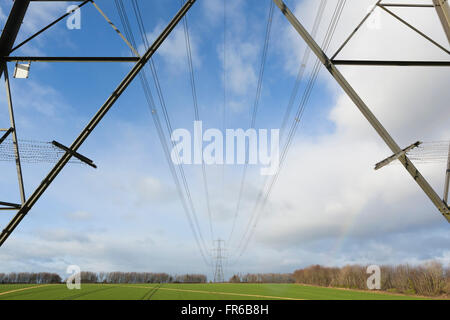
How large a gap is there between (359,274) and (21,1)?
44.1 metres

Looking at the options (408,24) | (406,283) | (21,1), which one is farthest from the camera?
(406,283)

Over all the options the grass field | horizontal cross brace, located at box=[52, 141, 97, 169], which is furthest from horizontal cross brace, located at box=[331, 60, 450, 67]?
the grass field

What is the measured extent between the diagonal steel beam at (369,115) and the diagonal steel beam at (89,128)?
4532mm

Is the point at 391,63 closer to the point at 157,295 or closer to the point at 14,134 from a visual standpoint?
the point at 14,134

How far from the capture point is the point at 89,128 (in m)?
9.51

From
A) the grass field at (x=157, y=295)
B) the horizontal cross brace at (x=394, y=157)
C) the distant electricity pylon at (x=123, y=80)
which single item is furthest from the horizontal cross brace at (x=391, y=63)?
the grass field at (x=157, y=295)

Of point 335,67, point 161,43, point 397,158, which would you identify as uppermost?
point 161,43

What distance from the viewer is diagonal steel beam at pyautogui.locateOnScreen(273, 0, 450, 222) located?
9.39m

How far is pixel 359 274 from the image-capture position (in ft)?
123
